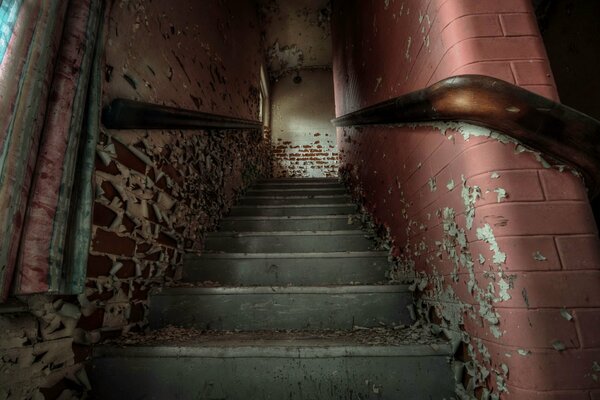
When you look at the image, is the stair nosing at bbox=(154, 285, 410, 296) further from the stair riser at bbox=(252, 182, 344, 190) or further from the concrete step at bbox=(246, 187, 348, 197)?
the stair riser at bbox=(252, 182, 344, 190)

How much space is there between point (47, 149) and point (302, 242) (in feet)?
4.48

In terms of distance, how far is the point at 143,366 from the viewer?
0.97 metres

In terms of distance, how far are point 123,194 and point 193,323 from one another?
0.64m

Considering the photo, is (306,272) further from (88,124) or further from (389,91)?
(88,124)

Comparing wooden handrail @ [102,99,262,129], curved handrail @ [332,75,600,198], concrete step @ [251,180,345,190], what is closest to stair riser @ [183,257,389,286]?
wooden handrail @ [102,99,262,129]

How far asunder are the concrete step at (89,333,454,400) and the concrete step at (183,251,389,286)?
597 mm

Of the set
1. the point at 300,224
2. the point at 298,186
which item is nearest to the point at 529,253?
the point at 300,224

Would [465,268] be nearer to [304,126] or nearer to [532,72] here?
[532,72]

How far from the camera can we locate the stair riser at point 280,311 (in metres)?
1.28

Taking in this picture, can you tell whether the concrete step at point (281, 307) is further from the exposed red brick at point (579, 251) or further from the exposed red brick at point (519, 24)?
the exposed red brick at point (519, 24)

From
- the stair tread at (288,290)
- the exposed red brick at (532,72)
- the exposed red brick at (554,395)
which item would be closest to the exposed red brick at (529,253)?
the exposed red brick at (554,395)

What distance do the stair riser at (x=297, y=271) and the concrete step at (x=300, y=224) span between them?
60 centimetres

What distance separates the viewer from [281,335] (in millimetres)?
1185

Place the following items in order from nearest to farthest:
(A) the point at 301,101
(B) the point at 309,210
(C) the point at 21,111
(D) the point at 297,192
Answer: (C) the point at 21,111, (B) the point at 309,210, (D) the point at 297,192, (A) the point at 301,101
